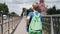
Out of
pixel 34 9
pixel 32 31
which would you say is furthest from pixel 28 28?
pixel 34 9

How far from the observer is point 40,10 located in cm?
679

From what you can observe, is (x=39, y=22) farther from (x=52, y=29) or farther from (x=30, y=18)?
(x=52, y=29)

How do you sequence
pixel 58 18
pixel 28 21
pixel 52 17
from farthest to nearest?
pixel 52 17, pixel 58 18, pixel 28 21

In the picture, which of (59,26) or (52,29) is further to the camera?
(52,29)

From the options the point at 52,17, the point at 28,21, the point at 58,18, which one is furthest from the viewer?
the point at 52,17

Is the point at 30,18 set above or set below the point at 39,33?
above

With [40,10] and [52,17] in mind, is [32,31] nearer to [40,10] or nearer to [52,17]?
[40,10]

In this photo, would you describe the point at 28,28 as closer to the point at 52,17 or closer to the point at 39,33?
the point at 39,33

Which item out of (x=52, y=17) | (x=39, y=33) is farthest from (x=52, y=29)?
(x=39, y=33)

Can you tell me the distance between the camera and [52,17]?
28.0 feet

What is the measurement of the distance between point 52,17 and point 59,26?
1.92ft

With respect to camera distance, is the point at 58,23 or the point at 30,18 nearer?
the point at 30,18

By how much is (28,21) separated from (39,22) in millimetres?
337

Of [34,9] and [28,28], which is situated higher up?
[34,9]
